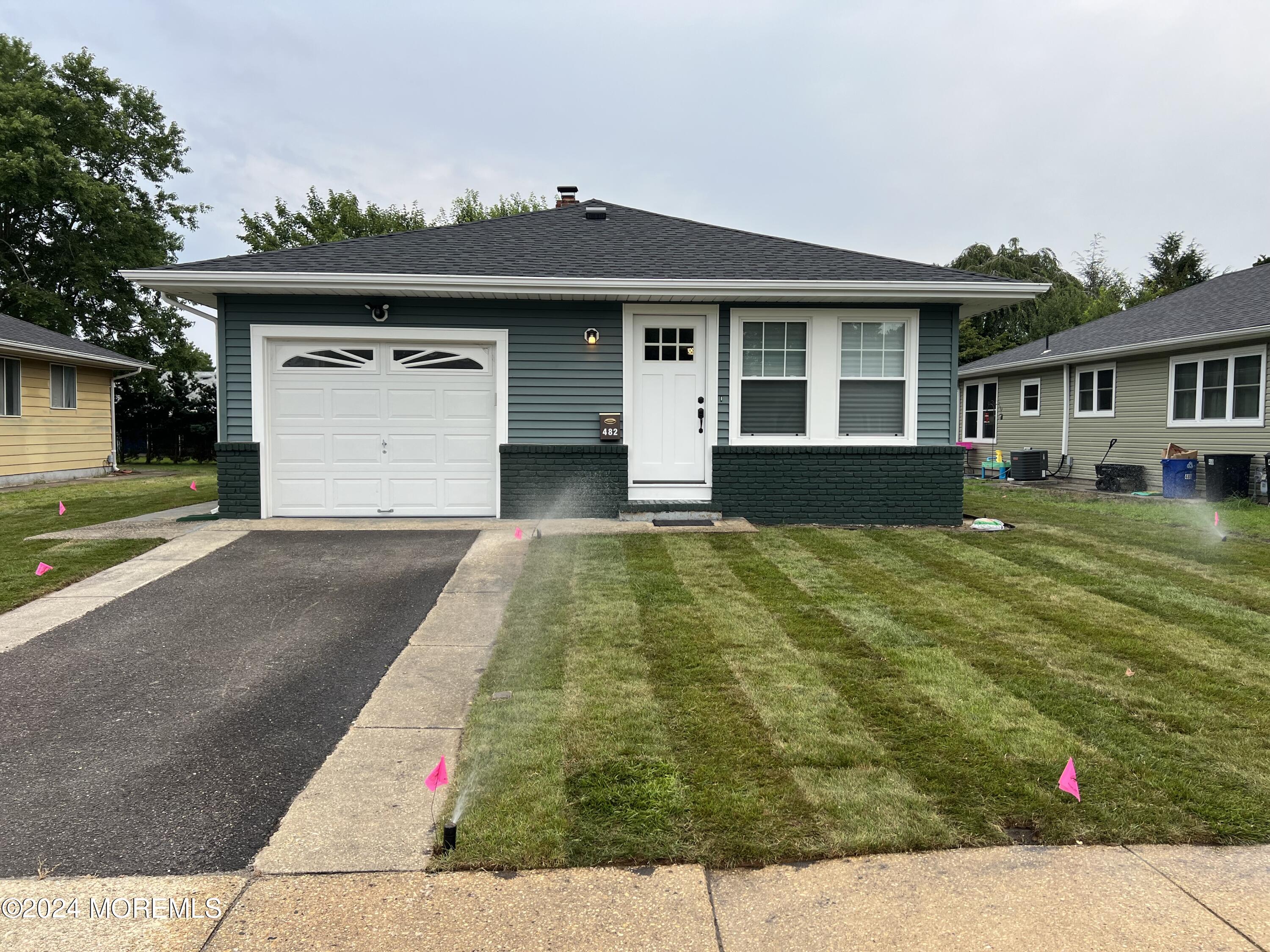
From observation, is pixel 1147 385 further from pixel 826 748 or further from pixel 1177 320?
pixel 826 748

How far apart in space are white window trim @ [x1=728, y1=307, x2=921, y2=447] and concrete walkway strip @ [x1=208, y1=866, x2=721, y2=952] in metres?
7.26

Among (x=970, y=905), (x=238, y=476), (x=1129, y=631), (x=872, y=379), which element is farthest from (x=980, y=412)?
(x=970, y=905)

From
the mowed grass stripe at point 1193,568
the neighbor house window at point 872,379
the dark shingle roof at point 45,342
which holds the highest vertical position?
the dark shingle roof at point 45,342

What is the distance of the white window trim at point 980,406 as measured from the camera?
67.5ft

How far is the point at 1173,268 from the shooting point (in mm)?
34000

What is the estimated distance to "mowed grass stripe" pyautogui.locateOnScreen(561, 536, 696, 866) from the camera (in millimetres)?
2391

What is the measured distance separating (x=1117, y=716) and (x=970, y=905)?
70.6 inches

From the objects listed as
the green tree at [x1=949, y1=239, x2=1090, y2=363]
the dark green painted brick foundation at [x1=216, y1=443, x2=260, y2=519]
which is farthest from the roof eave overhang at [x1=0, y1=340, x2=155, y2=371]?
the green tree at [x1=949, y1=239, x2=1090, y2=363]

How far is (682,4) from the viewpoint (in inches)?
465

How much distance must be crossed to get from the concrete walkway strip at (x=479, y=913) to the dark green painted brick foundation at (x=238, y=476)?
7365mm

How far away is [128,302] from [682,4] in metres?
24.5

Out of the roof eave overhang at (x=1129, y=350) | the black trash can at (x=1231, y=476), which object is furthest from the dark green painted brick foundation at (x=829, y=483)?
the black trash can at (x=1231, y=476)

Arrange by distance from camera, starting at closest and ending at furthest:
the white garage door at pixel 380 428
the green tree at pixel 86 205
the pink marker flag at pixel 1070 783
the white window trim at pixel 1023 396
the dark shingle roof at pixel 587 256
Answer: the pink marker flag at pixel 1070 783
the dark shingle roof at pixel 587 256
the white garage door at pixel 380 428
the white window trim at pixel 1023 396
the green tree at pixel 86 205

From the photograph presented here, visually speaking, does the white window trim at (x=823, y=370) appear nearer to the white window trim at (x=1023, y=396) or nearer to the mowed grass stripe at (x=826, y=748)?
the mowed grass stripe at (x=826, y=748)
